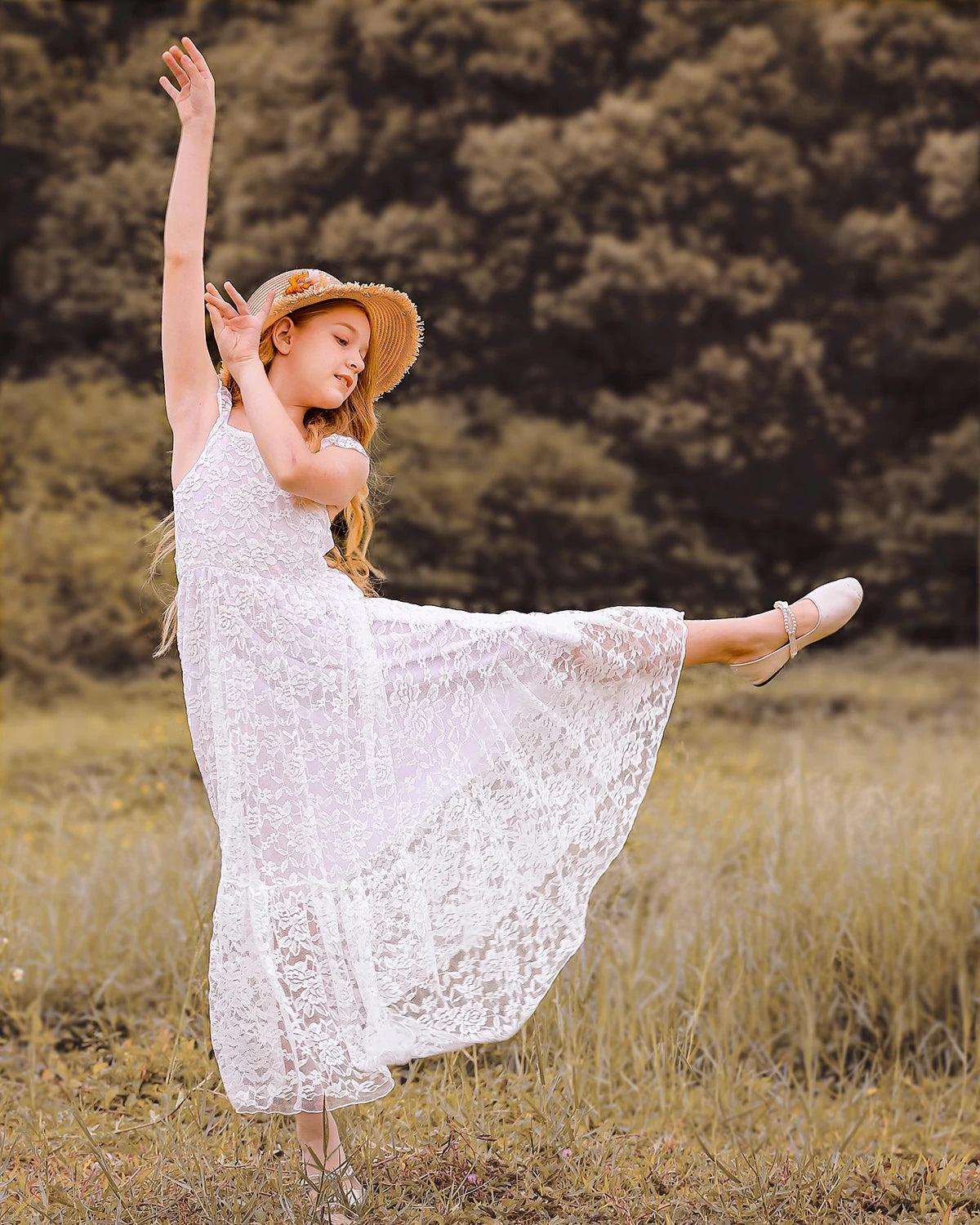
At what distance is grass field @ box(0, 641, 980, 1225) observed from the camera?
2438mm

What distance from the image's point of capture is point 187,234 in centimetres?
220

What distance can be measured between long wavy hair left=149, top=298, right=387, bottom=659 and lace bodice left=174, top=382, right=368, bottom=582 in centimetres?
5

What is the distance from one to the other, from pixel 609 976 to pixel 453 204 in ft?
29.1

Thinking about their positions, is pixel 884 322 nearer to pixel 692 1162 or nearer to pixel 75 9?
pixel 75 9

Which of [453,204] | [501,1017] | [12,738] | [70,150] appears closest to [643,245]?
[453,204]

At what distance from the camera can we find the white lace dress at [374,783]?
214 cm

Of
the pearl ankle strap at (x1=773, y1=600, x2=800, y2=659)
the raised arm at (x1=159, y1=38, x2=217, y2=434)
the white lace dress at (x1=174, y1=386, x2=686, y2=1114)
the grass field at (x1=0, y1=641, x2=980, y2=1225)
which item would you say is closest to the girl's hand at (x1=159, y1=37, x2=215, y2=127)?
the raised arm at (x1=159, y1=38, x2=217, y2=434)

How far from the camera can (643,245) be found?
436 inches

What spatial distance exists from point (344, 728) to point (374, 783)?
11 centimetres

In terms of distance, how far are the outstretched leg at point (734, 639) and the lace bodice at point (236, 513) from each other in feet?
2.42

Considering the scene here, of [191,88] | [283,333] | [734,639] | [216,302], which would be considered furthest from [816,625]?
[191,88]

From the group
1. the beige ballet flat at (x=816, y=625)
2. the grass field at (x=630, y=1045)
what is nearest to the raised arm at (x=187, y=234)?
the beige ballet flat at (x=816, y=625)

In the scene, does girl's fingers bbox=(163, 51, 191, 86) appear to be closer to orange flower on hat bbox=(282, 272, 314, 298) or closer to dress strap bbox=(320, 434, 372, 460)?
orange flower on hat bbox=(282, 272, 314, 298)

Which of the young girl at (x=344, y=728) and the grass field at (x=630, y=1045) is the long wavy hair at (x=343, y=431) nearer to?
the young girl at (x=344, y=728)
